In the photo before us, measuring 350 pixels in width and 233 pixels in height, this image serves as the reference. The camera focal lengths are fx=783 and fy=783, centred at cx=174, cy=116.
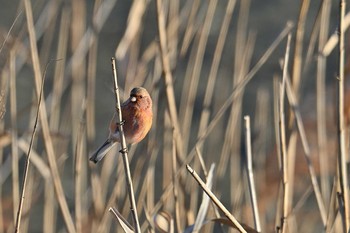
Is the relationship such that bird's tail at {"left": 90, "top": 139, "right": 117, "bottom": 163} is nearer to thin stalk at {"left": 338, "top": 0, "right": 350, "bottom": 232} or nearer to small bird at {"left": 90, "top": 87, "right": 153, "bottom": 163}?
small bird at {"left": 90, "top": 87, "right": 153, "bottom": 163}

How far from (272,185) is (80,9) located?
95 cm

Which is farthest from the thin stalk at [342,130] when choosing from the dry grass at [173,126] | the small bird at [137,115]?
the small bird at [137,115]

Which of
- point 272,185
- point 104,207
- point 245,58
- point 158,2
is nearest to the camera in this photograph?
point 158,2

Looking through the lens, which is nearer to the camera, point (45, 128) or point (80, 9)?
point (45, 128)

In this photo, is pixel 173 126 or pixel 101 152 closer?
pixel 101 152

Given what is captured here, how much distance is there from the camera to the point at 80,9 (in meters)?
2.55

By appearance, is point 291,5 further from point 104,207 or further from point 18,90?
point 104,207

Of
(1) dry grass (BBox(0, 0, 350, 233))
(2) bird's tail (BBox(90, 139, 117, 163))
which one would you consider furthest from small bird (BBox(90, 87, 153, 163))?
(1) dry grass (BBox(0, 0, 350, 233))

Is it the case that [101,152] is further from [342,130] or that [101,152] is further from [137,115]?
[342,130]

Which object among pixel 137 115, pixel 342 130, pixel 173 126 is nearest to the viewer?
pixel 137 115

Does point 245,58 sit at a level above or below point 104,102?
above

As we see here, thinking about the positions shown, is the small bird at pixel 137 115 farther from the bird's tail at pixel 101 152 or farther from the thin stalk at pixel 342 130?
the thin stalk at pixel 342 130

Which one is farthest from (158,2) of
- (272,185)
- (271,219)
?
(271,219)

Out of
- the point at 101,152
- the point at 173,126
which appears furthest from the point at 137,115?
the point at 173,126
